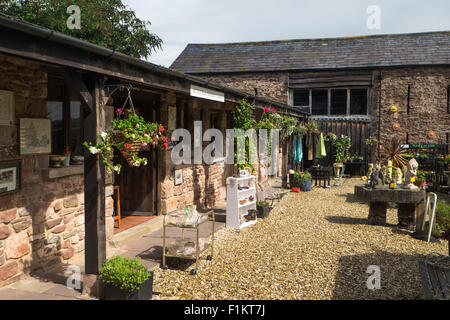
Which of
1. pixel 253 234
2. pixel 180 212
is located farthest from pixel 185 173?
pixel 180 212

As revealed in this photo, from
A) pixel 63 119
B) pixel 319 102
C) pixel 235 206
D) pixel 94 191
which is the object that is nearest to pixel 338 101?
pixel 319 102

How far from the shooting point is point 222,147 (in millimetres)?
10133

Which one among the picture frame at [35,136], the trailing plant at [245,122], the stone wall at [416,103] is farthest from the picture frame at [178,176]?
the stone wall at [416,103]

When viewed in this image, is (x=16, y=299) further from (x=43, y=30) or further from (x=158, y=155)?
(x=158, y=155)

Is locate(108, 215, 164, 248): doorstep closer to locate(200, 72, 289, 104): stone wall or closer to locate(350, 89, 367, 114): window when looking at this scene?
locate(200, 72, 289, 104): stone wall

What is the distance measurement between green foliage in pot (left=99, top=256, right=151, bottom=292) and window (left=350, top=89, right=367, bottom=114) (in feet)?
50.4

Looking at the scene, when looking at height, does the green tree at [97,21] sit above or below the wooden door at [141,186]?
above

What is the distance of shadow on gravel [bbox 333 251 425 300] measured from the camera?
4.54 metres

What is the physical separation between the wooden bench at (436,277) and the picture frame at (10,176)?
4595 millimetres

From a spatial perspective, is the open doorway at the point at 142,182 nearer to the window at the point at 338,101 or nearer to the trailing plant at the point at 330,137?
the trailing plant at the point at 330,137

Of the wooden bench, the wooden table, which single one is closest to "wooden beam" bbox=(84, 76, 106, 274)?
the wooden bench

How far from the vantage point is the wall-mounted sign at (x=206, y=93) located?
6.09 metres

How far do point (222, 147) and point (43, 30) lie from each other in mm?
7210

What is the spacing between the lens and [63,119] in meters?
5.19
